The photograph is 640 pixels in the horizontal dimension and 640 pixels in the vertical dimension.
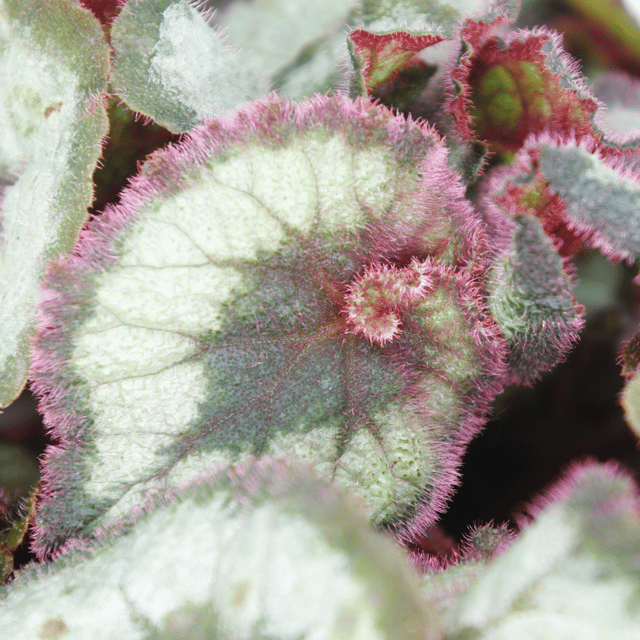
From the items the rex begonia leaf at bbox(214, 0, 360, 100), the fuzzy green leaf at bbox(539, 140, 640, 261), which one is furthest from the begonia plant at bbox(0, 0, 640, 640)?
the rex begonia leaf at bbox(214, 0, 360, 100)

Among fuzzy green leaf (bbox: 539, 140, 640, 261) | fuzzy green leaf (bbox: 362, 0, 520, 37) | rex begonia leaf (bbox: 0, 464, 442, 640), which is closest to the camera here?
rex begonia leaf (bbox: 0, 464, 442, 640)

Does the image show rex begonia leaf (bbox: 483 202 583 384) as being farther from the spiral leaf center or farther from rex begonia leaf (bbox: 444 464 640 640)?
rex begonia leaf (bbox: 444 464 640 640)

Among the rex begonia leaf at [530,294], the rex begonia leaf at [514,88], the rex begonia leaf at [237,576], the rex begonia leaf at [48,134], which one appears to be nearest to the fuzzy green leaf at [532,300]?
the rex begonia leaf at [530,294]

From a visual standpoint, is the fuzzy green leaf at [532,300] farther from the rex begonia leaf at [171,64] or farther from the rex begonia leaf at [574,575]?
the rex begonia leaf at [171,64]

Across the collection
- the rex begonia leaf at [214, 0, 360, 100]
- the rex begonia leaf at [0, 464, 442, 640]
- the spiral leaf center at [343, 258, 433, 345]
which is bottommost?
the rex begonia leaf at [0, 464, 442, 640]

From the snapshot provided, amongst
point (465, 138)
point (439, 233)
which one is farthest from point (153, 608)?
point (465, 138)
